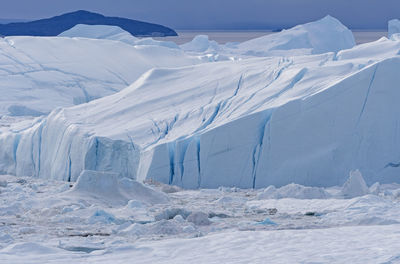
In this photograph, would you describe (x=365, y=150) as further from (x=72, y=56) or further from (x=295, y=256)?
(x=72, y=56)

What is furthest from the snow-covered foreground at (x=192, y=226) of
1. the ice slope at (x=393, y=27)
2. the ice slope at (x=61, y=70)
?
the ice slope at (x=393, y=27)

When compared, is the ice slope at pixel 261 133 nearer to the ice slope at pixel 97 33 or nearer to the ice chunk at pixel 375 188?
the ice chunk at pixel 375 188

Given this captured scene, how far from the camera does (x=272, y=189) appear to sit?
7.80 metres

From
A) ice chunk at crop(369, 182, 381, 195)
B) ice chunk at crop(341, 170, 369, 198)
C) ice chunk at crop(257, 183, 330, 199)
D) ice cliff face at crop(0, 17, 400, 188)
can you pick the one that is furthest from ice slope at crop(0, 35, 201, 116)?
ice chunk at crop(341, 170, 369, 198)

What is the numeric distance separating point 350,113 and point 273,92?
1.06 meters

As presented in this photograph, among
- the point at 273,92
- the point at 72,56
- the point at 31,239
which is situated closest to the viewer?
the point at 31,239

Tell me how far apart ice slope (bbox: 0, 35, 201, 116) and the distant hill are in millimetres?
38335

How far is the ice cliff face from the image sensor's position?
28.1 ft

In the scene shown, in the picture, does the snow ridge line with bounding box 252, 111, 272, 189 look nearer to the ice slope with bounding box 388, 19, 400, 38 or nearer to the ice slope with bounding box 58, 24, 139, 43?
the ice slope with bounding box 388, 19, 400, 38

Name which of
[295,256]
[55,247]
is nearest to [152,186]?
[55,247]

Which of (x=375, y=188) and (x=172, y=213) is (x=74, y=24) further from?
(x=172, y=213)

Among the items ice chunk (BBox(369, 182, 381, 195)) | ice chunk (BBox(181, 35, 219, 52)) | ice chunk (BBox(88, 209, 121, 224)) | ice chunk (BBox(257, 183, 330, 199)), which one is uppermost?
ice chunk (BBox(181, 35, 219, 52))

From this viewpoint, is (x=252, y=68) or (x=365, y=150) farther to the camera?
(x=252, y=68)

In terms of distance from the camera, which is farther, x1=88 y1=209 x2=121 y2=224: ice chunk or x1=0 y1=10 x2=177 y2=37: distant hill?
x1=0 y1=10 x2=177 y2=37: distant hill
